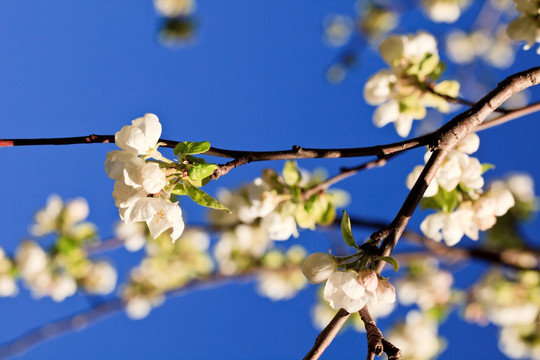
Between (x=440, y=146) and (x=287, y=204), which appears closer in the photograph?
(x=440, y=146)

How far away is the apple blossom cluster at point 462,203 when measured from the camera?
1.11 meters

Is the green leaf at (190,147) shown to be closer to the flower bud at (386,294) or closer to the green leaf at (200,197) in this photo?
the green leaf at (200,197)

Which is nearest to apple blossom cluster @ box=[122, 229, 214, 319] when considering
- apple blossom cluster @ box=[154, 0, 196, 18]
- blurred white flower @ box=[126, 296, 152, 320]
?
blurred white flower @ box=[126, 296, 152, 320]

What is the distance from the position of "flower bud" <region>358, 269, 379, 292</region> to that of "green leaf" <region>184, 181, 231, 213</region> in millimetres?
260

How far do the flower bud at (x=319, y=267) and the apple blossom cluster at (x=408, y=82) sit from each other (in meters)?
0.59

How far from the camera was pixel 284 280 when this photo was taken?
11.6 feet

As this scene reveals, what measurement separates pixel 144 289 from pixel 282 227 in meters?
2.21

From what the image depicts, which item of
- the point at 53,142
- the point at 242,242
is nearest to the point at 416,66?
the point at 53,142

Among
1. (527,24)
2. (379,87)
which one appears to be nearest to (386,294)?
(379,87)

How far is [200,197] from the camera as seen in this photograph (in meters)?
0.85

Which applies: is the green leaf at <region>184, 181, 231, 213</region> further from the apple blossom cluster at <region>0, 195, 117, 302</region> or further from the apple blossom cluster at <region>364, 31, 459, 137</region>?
the apple blossom cluster at <region>0, 195, 117, 302</region>

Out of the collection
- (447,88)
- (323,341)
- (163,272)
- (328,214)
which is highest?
(163,272)

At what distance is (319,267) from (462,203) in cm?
51

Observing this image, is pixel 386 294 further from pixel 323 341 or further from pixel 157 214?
pixel 157 214
